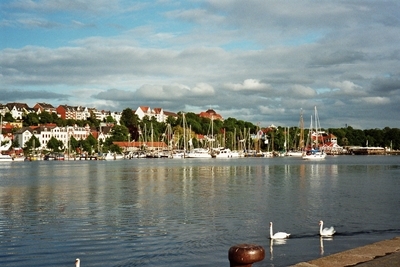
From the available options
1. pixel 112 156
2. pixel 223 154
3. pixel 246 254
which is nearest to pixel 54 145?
pixel 112 156

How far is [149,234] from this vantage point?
78.6 ft

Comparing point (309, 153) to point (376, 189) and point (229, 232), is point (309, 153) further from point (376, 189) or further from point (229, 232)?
point (229, 232)

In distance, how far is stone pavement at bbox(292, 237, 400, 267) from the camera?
12.6 metres

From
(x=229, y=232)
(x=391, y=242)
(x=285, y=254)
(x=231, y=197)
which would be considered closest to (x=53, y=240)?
(x=229, y=232)

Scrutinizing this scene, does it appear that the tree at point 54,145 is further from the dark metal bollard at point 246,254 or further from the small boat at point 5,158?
the dark metal bollard at point 246,254

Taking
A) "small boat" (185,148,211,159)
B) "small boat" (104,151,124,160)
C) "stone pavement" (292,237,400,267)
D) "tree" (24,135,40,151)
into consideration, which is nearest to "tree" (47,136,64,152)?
"tree" (24,135,40,151)

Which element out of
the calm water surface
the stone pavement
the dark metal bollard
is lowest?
the calm water surface

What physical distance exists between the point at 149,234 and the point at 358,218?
39.9 ft

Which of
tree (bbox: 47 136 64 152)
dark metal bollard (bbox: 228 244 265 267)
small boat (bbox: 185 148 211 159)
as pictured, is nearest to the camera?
dark metal bollard (bbox: 228 244 265 267)

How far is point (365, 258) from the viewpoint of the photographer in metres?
13.5

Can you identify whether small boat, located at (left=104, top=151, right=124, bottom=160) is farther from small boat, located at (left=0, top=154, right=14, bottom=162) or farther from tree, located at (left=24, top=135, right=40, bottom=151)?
small boat, located at (left=0, top=154, right=14, bottom=162)

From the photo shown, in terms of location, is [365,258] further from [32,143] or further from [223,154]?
[32,143]

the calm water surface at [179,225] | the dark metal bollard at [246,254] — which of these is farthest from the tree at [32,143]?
the dark metal bollard at [246,254]

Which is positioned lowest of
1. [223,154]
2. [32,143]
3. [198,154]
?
[223,154]
